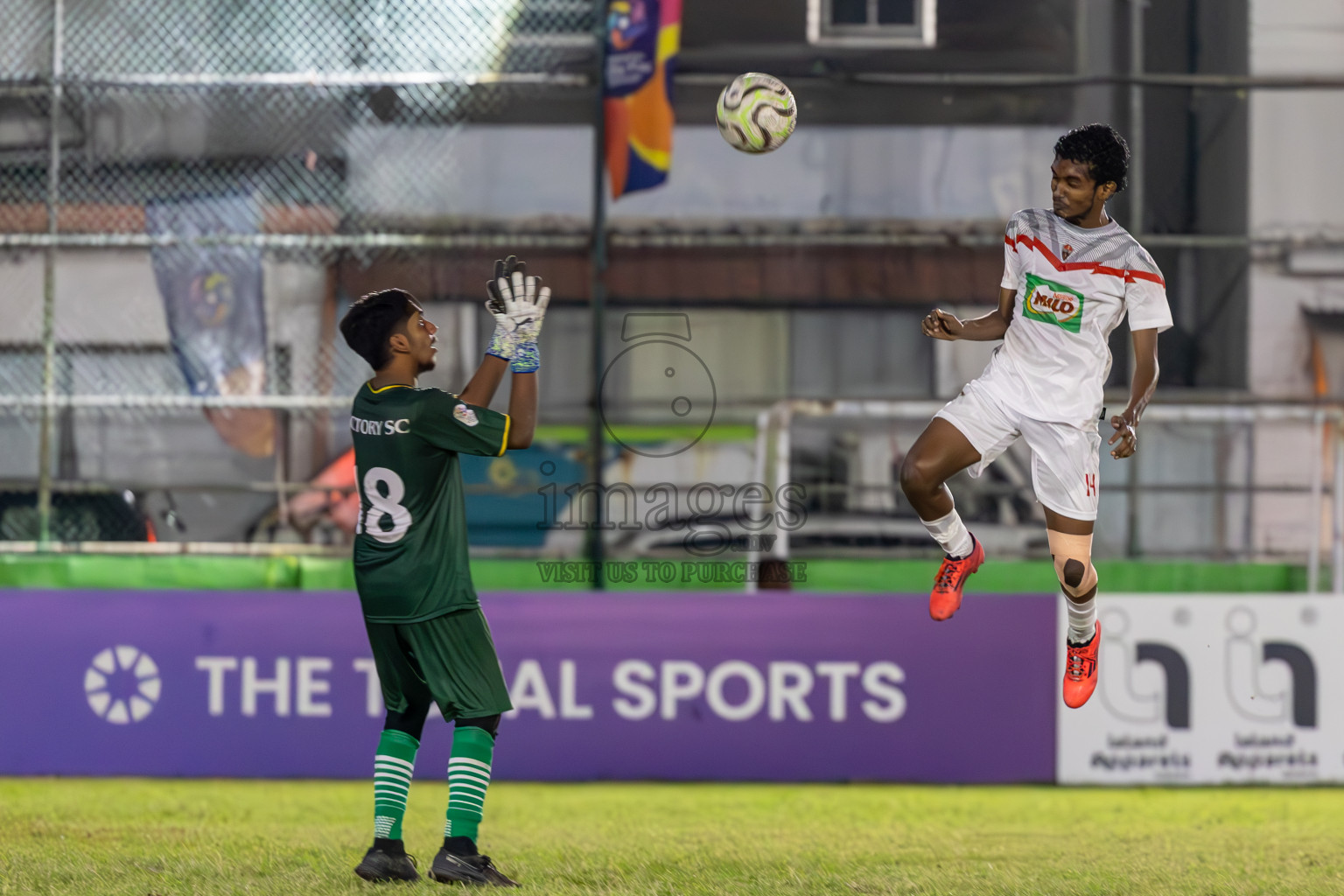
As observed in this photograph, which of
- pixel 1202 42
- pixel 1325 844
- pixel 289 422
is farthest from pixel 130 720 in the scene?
pixel 1202 42

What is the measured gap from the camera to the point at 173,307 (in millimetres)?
9109

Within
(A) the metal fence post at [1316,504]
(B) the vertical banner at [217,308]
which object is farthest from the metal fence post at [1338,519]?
(B) the vertical banner at [217,308]

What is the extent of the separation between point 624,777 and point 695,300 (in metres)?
3.07

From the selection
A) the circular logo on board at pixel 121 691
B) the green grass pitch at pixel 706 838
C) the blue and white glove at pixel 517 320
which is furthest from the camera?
the circular logo on board at pixel 121 691

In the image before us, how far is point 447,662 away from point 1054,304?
2244mm

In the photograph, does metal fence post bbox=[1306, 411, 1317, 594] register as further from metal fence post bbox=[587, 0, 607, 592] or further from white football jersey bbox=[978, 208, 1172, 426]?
white football jersey bbox=[978, 208, 1172, 426]

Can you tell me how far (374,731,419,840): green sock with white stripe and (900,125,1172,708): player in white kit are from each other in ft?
5.93

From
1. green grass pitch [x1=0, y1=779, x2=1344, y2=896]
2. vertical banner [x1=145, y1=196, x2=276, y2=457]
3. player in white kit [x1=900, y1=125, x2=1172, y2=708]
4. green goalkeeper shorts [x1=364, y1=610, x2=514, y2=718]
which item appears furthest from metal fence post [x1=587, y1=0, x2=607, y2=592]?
player in white kit [x1=900, y1=125, x2=1172, y2=708]

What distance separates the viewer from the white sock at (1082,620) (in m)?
4.96

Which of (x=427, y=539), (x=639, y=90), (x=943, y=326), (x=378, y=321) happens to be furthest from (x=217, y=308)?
(x=943, y=326)

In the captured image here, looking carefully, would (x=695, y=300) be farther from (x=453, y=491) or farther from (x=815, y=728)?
(x=453, y=491)

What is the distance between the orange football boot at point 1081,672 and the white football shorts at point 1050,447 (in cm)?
46

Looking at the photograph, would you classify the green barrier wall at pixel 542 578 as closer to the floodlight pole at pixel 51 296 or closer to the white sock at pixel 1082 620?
the floodlight pole at pixel 51 296

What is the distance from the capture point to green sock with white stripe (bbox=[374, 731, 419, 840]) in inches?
193
